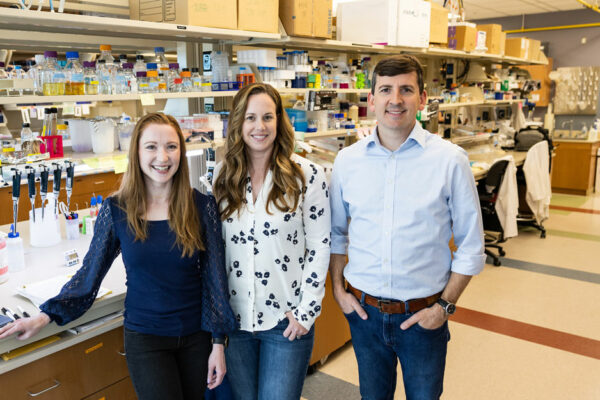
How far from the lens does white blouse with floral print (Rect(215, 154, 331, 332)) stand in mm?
1696

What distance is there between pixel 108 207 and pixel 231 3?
58.2 inches

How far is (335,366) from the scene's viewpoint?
3.02 meters

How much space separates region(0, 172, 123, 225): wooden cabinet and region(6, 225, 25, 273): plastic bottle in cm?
256

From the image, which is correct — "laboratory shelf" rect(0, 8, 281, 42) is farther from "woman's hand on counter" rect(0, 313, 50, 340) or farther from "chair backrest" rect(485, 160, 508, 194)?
"chair backrest" rect(485, 160, 508, 194)

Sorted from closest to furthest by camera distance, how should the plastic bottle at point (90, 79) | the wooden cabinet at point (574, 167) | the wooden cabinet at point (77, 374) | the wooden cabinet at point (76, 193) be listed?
the wooden cabinet at point (77, 374) → the plastic bottle at point (90, 79) → the wooden cabinet at point (76, 193) → the wooden cabinet at point (574, 167)

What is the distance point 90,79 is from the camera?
2.21 m

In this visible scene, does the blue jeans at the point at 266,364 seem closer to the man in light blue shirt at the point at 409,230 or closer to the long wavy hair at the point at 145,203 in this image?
the man in light blue shirt at the point at 409,230

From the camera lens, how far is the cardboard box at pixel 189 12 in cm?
243

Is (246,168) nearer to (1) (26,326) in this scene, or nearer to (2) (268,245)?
(2) (268,245)

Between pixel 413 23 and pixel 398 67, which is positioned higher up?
pixel 413 23

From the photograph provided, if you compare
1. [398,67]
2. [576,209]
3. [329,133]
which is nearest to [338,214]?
[398,67]

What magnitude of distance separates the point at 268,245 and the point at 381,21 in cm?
271

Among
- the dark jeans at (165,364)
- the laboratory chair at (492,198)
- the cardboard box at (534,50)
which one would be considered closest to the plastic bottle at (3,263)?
the dark jeans at (165,364)

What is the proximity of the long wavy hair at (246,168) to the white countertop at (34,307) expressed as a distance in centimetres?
56
